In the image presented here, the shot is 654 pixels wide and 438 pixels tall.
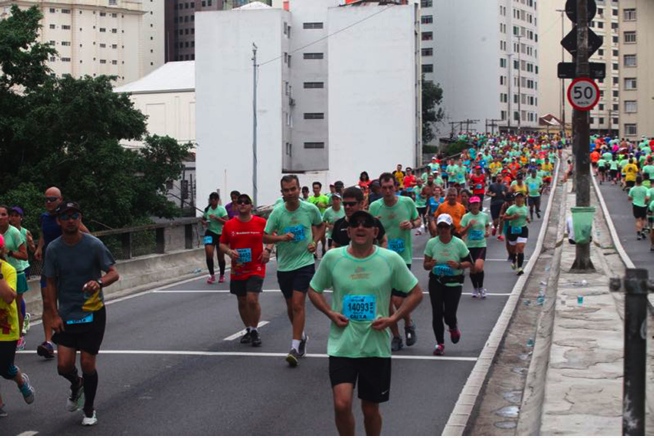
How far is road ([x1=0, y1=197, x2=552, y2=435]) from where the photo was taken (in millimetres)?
8836

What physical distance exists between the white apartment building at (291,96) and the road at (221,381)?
67.2 m

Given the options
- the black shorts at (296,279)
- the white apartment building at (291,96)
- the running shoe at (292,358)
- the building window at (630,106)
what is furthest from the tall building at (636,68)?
the running shoe at (292,358)

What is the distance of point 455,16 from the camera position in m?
138

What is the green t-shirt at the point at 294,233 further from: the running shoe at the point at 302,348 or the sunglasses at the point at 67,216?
the sunglasses at the point at 67,216

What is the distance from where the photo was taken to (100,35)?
16112cm

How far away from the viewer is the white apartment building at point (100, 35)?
156875mm

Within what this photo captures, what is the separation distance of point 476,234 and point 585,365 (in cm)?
699

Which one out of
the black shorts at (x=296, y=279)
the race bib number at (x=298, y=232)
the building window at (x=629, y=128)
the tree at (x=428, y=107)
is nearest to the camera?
the black shorts at (x=296, y=279)

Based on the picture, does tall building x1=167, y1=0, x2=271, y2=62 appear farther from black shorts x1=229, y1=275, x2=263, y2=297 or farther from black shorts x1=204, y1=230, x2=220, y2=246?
black shorts x1=229, y1=275, x2=263, y2=297

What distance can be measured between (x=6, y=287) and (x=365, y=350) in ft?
11.1

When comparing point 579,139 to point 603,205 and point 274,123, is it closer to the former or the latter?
point 603,205

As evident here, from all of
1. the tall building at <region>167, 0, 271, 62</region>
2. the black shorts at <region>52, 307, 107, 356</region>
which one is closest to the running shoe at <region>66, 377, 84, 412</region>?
the black shorts at <region>52, 307, 107, 356</region>

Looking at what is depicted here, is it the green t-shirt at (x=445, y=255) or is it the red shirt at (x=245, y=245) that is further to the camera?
the red shirt at (x=245, y=245)

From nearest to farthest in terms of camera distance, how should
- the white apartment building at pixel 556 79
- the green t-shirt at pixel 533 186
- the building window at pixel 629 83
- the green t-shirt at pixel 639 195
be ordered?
1. the green t-shirt at pixel 639 195
2. the green t-shirt at pixel 533 186
3. the building window at pixel 629 83
4. the white apartment building at pixel 556 79
